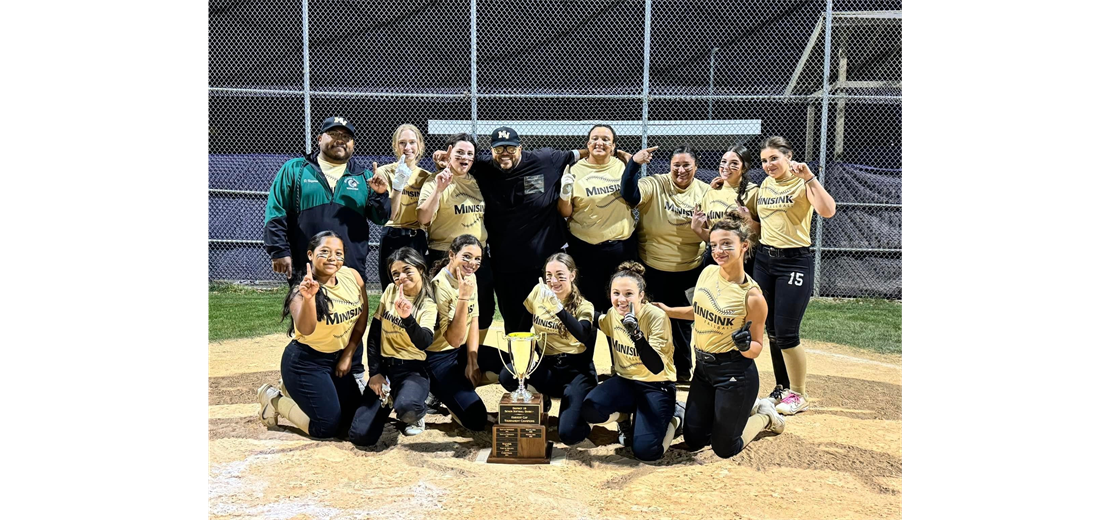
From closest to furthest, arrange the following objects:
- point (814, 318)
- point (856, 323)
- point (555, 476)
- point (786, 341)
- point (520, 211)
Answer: point (555, 476), point (520, 211), point (786, 341), point (856, 323), point (814, 318)

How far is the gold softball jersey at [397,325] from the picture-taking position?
4.58 metres

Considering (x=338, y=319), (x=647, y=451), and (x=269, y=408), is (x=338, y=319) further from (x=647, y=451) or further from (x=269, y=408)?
(x=647, y=451)

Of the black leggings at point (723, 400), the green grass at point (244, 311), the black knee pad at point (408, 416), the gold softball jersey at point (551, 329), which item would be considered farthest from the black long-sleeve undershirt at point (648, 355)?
the green grass at point (244, 311)

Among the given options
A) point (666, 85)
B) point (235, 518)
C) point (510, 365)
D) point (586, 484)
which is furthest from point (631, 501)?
point (666, 85)

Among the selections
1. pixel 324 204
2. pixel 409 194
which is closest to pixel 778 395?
pixel 409 194

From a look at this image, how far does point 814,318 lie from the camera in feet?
30.9

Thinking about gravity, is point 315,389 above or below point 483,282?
below

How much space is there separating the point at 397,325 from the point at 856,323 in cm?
682

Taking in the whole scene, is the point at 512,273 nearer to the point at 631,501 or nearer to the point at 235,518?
the point at 631,501

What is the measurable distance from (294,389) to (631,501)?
238 cm

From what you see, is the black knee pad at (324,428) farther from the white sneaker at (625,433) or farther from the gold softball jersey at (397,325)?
the white sneaker at (625,433)

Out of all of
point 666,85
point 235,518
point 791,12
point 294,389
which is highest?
point 791,12

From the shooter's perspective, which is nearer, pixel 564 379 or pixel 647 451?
pixel 647 451

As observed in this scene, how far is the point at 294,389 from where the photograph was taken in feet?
15.1
